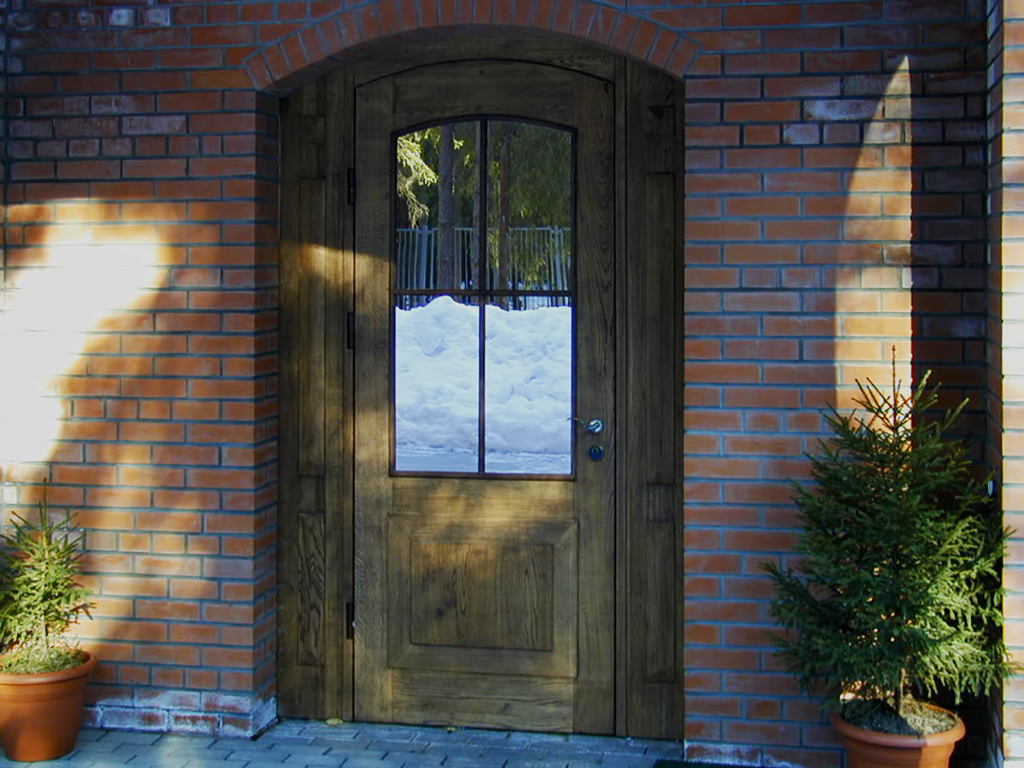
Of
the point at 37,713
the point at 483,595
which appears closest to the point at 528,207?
the point at 483,595

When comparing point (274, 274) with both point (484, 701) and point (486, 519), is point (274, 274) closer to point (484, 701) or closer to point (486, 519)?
point (486, 519)

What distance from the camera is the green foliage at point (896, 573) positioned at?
409 centimetres

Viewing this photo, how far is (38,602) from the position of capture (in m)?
4.98

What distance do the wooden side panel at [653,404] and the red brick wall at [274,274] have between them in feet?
0.90

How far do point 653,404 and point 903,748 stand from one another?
150 centimetres

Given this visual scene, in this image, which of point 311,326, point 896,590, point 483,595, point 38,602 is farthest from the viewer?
point 311,326

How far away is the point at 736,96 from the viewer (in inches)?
185

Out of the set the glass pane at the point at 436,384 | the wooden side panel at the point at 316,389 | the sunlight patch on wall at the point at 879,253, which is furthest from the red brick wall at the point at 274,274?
the glass pane at the point at 436,384

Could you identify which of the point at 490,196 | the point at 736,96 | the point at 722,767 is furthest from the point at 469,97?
the point at 722,767

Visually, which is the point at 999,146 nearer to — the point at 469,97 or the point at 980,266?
the point at 980,266

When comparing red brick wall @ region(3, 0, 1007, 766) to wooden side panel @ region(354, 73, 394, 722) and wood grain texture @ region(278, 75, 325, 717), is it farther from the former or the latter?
wooden side panel @ region(354, 73, 394, 722)

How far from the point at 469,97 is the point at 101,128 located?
4.47 ft

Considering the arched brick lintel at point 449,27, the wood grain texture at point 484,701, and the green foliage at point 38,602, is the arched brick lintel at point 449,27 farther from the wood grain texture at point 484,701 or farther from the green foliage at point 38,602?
the wood grain texture at point 484,701

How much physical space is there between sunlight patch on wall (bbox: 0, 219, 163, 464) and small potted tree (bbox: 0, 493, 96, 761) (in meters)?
0.34
